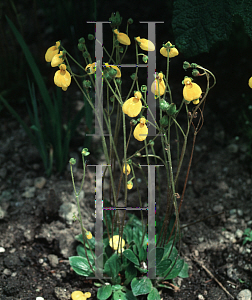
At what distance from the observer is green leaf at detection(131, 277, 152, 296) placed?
120cm

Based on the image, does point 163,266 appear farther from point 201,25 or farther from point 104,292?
point 201,25

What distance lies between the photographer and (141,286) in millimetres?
1229

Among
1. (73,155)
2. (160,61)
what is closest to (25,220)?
(73,155)

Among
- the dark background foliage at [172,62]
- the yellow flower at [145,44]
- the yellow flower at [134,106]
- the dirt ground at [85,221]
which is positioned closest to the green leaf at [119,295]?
the dirt ground at [85,221]

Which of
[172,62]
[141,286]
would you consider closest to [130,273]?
[141,286]

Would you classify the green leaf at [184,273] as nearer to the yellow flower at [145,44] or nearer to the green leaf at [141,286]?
the green leaf at [141,286]

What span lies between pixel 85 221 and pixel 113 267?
333 millimetres

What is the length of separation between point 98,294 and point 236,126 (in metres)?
1.19

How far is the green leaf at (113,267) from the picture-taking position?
4.12 feet

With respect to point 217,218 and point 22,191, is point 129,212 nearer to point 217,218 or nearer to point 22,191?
point 217,218

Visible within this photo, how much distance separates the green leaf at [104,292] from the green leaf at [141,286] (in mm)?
94

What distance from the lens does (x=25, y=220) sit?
5.03 feet

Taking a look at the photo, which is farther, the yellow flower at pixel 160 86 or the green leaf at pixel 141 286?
the green leaf at pixel 141 286

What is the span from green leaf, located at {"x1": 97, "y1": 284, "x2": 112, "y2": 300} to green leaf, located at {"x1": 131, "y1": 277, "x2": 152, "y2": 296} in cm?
9
